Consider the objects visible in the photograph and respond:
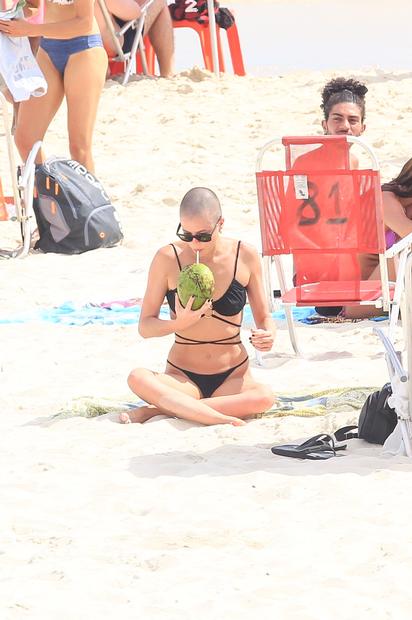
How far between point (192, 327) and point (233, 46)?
31.5ft

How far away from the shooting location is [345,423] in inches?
176

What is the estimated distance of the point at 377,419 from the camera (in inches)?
164

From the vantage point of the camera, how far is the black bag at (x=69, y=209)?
8023 mm

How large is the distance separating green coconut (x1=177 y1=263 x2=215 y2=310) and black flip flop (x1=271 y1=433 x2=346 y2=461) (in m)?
0.61

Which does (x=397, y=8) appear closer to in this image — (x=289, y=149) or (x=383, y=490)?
(x=289, y=149)

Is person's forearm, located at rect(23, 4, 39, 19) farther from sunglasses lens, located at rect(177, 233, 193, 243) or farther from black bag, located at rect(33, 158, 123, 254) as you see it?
sunglasses lens, located at rect(177, 233, 193, 243)

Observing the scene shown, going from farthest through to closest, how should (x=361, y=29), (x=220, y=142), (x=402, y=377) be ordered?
(x=361, y=29), (x=220, y=142), (x=402, y=377)

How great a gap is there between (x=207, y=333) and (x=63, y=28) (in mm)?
3329

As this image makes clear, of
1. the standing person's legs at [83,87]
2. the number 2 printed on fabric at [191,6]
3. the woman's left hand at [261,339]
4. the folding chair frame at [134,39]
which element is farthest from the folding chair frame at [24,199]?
the number 2 printed on fabric at [191,6]

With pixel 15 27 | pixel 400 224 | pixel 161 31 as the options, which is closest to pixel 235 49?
pixel 161 31

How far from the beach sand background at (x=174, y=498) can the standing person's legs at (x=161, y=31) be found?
236 inches

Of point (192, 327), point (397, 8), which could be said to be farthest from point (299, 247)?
point (397, 8)

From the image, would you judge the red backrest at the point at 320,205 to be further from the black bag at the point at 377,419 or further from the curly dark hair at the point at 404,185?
the black bag at the point at 377,419

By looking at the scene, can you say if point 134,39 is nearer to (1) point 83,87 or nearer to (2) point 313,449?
(1) point 83,87
